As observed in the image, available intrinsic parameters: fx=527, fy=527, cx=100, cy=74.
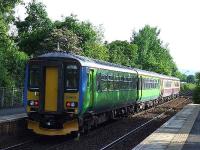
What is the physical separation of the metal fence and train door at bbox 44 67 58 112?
13.6m

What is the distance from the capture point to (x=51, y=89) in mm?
18859

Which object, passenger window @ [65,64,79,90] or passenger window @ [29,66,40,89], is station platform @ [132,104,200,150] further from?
passenger window @ [29,66,40,89]

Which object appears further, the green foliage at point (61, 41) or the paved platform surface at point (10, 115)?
the green foliage at point (61, 41)

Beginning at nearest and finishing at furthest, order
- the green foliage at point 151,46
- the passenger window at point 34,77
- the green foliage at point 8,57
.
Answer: the passenger window at point 34,77, the green foliage at point 8,57, the green foliage at point 151,46

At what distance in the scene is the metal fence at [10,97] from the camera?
105 ft

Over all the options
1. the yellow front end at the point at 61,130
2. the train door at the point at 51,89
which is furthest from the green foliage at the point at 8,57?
the yellow front end at the point at 61,130

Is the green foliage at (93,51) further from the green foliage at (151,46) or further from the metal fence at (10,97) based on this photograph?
the green foliage at (151,46)

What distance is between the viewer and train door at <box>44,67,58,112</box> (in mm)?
18734

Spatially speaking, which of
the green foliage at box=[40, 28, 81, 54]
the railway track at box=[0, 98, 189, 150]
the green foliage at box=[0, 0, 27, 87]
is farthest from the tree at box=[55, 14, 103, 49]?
the railway track at box=[0, 98, 189, 150]

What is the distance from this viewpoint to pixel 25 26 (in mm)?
62281

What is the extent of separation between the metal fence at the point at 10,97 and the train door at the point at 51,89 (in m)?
13.6

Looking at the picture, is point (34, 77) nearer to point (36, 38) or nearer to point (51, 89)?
point (51, 89)

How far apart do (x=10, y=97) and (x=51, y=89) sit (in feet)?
49.7

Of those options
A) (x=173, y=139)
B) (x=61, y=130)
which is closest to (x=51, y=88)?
(x=61, y=130)
